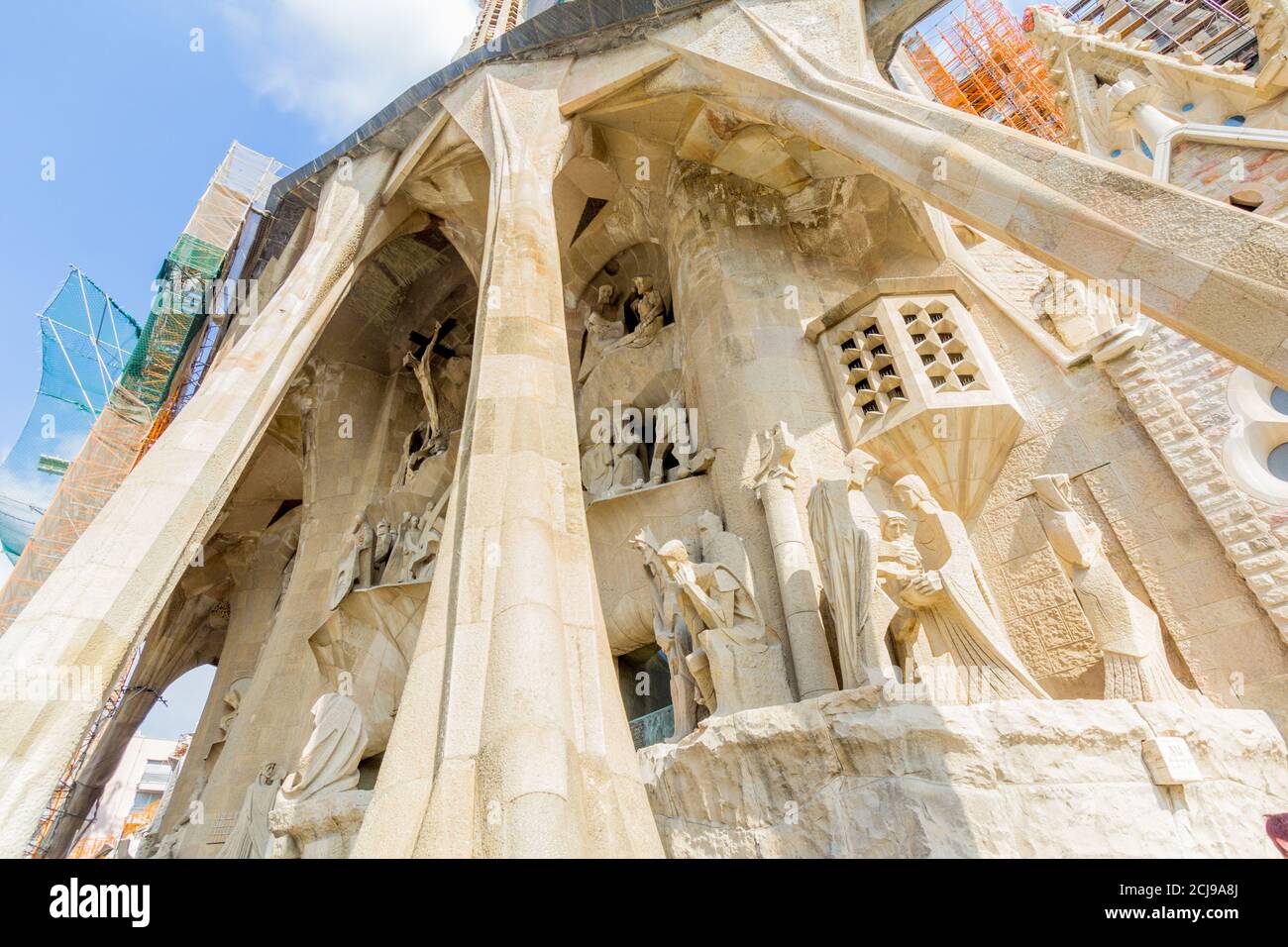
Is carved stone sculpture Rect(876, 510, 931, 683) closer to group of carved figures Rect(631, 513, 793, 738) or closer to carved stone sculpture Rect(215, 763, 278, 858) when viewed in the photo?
group of carved figures Rect(631, 513, 793, 738)

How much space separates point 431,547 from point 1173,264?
7.75 meters

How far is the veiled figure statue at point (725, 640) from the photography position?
4.91 meters

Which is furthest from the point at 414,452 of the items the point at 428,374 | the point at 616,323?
the point at 616,323

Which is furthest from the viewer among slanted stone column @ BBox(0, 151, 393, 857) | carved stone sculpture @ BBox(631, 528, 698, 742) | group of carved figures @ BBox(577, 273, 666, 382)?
group of carved figures @ BBox(577, 273, 666, 382)

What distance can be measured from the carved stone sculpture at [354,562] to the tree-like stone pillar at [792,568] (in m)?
5.60

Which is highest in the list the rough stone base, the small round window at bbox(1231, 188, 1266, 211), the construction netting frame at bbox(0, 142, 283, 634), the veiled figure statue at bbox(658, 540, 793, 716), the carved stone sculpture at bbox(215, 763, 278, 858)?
the construction netting frame at bbox(0, 142, 283, 634)

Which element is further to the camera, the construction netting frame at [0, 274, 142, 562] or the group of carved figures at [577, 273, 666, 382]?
the construction netting frame at [0, 274, 142, 562]

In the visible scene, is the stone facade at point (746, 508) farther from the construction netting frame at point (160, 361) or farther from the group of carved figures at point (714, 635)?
the construction netting frame at point (160, 361)

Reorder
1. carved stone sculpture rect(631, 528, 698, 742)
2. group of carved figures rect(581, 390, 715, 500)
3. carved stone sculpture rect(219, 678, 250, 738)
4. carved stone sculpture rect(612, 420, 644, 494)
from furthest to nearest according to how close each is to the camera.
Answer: carved stone sculpture rect(219, 678, 250, 738) < carved stone sculpture rect(612, 420, 644, 494) < group of carved figures rect(581, 390, 715, 500) < carved stone sculpture rect(631, 528, 698, 742)

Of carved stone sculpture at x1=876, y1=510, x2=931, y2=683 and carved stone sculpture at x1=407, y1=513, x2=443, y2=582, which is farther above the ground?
carved stone sculpture at x1=407, y1=513, x2=443, y2=582

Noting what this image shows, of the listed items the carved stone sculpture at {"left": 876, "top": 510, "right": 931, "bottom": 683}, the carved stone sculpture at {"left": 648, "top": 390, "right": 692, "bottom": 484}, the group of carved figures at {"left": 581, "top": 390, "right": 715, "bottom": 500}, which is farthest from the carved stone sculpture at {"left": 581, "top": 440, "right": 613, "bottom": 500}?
the carved stone sculpture at {"left": 876, "top": 510, "right": 931, "bottom": 683}

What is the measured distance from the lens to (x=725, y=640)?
5.12m

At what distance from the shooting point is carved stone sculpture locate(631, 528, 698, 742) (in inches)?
213

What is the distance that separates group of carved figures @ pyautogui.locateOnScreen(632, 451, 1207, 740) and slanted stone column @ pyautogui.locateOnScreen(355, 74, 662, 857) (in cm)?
165
